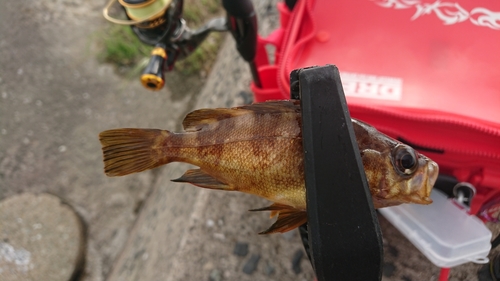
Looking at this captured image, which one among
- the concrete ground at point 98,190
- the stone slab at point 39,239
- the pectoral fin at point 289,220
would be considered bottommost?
the stone slab at point 39,239

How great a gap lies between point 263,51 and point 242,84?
558mm

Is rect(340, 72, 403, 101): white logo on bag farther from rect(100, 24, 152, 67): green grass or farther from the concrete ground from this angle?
rect(100, 24, 152, 67): green grass

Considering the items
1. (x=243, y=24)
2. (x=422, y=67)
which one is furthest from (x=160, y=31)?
(x=422, y=67)

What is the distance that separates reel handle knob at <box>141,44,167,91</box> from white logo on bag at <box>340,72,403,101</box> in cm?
66

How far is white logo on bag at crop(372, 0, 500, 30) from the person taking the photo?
4.37 ft

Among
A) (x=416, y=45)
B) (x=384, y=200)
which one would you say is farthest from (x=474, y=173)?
(x=384, y=200)

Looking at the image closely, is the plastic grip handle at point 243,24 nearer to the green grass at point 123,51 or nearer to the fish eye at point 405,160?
the fish eye at point 405,160

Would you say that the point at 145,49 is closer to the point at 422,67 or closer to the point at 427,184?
the point at 422,67

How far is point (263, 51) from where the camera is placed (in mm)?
1743

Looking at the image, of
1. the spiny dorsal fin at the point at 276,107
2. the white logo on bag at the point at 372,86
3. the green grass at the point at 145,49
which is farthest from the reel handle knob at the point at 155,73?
the green grass at the point at 145,49

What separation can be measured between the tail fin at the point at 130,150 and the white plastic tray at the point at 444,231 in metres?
0.90

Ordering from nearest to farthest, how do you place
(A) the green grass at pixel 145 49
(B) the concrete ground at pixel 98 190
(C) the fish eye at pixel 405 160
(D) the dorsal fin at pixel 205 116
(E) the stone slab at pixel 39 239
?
(C) the fish eye at pixel 405 160 → (D) the dorsal fin at pixel 205 116 → (B) the concrete ground at pixel 98 190 → (E) the stone slab at pixel 39 239 → (A) the green grass at pixel 145 49

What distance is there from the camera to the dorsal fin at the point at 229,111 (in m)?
0.92

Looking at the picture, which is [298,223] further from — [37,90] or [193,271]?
[37,90]
